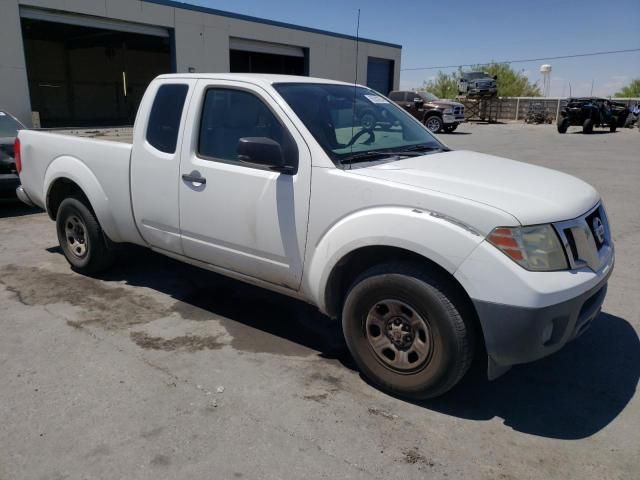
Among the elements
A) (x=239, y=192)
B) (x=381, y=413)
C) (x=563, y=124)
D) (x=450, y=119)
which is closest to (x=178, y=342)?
(x=239, y=192)

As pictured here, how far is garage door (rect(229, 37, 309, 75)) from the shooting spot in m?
28.7

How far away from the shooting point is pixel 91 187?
4.89 metres

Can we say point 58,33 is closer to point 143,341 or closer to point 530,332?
point 143,341

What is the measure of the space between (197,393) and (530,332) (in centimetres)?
194

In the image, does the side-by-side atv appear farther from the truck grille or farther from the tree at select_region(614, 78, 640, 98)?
the tree at select_region(614, 78, 640, 98)

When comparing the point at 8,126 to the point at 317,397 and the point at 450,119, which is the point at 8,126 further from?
the point at 450,119

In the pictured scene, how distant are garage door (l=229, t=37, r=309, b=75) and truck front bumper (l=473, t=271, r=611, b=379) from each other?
2740 cm

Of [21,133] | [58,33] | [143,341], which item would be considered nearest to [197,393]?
[143,341]

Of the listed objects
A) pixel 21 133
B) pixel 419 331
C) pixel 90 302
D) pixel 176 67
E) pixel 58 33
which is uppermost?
pixel 58 33

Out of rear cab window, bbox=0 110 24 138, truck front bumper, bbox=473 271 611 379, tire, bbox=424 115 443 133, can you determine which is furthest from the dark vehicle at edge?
tire, bbox=424 115 443 133

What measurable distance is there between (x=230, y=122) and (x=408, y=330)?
78.3 inches

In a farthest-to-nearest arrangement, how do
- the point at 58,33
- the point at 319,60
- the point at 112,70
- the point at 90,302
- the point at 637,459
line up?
the point at 112,70
the point at 319,60
the point at 58,33
the point at 90,302
the point at 637,459

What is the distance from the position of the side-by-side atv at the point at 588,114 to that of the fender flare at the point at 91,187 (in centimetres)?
2637

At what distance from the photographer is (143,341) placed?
3992 millimetres
